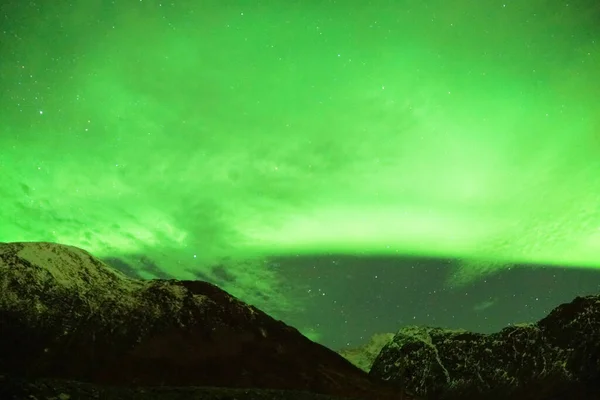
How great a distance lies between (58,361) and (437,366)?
80.6 ft

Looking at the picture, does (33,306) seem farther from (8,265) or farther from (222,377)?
(222,377)

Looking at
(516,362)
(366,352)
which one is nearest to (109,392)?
(516,362)

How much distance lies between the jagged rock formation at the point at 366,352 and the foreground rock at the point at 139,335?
1353 inches

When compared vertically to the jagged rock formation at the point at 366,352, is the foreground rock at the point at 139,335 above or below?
above

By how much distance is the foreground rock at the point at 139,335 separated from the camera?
16.7 meters

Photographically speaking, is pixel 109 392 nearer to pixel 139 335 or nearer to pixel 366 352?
pixel 139 335

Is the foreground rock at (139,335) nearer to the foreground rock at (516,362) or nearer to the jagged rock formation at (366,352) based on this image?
the foreground rock at (516,362)

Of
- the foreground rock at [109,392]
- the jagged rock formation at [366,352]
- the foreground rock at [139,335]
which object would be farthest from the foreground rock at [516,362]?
the jagged rock formation at [366,352]

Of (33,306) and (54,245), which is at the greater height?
(54,245)

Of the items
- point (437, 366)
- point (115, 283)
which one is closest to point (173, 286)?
point (115, 283)

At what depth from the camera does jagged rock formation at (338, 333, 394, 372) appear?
186 feet

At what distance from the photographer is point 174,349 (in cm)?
1967

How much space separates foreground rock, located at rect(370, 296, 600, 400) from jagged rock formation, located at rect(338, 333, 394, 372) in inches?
991

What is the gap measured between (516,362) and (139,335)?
24.0 meters
